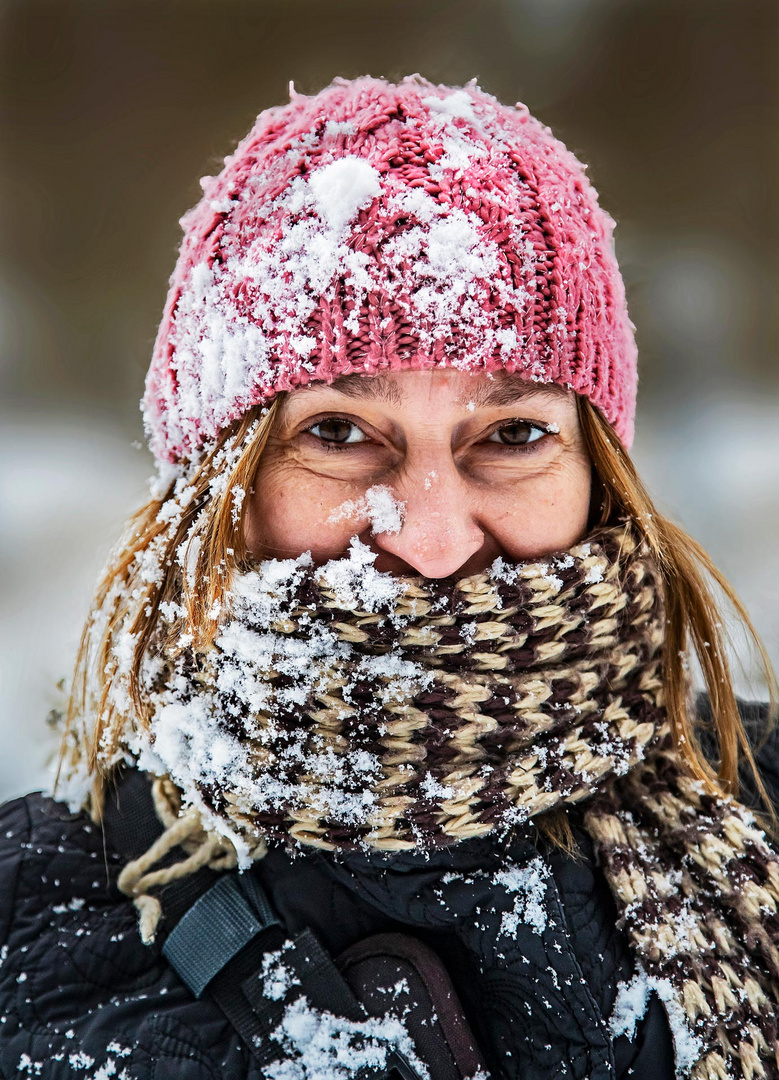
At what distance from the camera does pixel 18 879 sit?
3.65 feet

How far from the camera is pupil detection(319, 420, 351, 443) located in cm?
111

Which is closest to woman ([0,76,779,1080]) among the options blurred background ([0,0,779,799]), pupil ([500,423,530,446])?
pupil ([500,423,530,446])

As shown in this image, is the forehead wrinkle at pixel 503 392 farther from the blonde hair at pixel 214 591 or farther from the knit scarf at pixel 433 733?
the knit scarf at pixel 433 733

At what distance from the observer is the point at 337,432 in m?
1.11

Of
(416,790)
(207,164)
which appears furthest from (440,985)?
(207,164)

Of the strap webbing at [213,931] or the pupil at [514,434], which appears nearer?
the strap webbing at [213,931]

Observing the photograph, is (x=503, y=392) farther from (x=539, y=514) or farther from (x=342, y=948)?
(x=342, y=948)

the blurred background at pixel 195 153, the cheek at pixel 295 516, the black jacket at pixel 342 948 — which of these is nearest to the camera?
the black jacket at pixel 342 948

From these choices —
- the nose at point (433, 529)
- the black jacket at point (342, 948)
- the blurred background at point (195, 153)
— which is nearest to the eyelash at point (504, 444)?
the nose at point (433, 529)

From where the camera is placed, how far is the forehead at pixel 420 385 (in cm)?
103

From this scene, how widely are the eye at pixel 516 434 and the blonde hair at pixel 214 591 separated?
0.10 metres

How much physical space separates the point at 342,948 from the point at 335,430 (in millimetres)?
769

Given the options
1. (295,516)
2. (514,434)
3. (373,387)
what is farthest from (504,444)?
(295,516)

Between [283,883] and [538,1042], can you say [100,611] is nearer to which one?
[283,883]
